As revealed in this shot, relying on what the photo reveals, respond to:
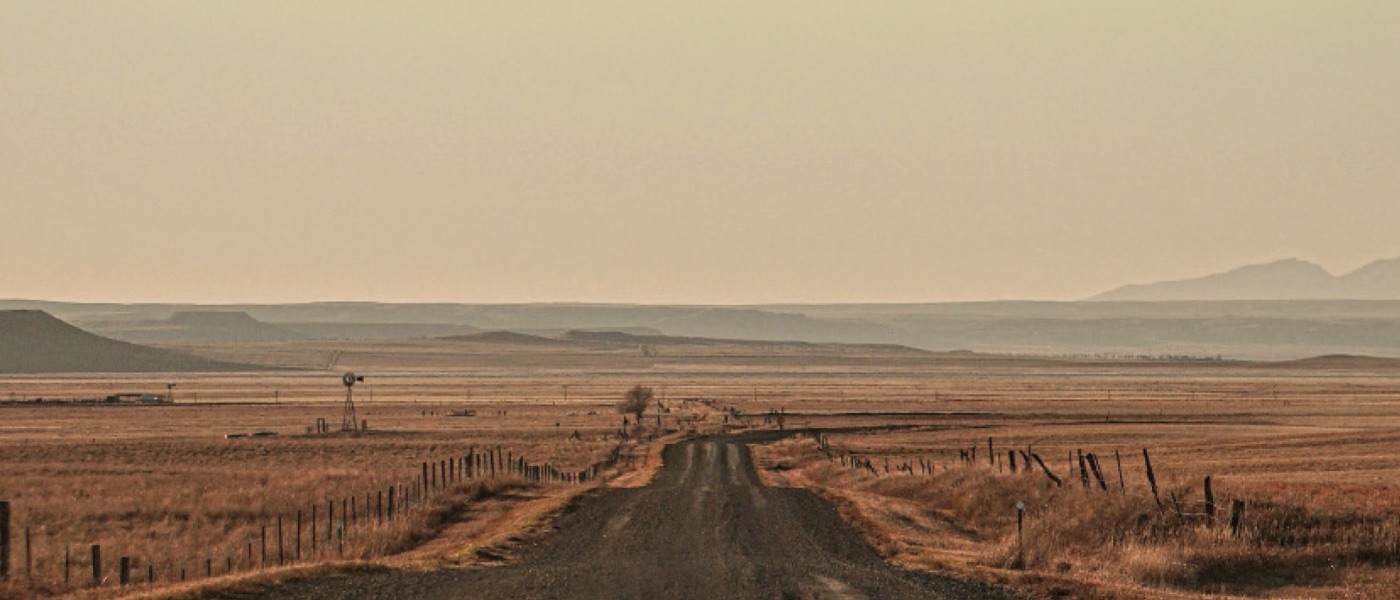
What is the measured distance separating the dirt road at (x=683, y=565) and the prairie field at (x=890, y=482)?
4.71 feet

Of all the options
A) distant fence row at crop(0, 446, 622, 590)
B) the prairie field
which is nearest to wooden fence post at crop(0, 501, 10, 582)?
distant fence row at crop(0, 446, 622, 590)

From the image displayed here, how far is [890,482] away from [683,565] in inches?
958

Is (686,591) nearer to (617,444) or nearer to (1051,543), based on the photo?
(1051,543)

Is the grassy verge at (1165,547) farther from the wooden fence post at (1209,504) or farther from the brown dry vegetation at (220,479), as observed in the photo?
the brown dry vegetation at (220,479)

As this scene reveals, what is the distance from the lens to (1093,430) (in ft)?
328

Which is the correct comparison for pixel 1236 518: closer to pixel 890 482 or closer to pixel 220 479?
pixel 890 482

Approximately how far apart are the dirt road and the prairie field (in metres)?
1.43

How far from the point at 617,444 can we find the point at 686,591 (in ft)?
208

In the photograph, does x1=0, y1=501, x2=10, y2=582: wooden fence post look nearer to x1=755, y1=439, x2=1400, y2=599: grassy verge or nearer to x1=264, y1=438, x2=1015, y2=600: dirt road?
x1=264, y1=438, x2=1015, y2=600: dirt road

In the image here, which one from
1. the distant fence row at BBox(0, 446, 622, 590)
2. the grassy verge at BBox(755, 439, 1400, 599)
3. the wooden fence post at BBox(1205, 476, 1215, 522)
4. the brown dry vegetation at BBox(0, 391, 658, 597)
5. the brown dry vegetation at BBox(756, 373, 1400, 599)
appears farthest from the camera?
the brown dry vegetation at BBox(0, 391, 658, 597)

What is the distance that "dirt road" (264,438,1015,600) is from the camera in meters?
24.7

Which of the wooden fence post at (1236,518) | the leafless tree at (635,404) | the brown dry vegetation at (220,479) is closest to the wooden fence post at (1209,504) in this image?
the wooden fence post at (1236,518)

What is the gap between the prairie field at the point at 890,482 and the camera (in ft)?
98.7

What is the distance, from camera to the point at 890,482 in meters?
51.9
